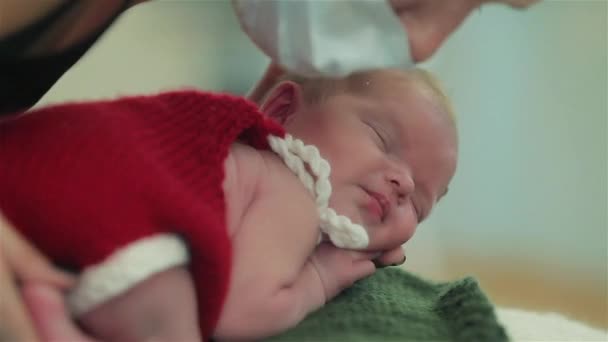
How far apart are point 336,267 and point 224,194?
185mm

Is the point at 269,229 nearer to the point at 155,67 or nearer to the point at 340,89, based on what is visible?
the point at 340,89

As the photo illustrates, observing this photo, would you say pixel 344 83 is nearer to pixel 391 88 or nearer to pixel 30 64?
pixel 391 88

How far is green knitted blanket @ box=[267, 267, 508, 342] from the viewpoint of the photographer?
0.51 m

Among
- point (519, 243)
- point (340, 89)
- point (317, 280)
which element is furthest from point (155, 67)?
point (519, 243)

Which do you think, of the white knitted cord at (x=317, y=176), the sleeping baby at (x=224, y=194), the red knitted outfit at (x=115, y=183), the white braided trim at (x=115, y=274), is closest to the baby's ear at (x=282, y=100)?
the sleeping baby at (x=224, y=194)

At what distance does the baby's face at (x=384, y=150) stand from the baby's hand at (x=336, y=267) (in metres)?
0.03

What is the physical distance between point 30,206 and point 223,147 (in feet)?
0.47

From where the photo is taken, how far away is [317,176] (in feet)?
1.87

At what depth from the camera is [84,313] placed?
36 cm

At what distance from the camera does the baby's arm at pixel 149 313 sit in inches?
14.5

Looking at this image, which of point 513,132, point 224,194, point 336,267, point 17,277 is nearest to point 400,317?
point 336,267

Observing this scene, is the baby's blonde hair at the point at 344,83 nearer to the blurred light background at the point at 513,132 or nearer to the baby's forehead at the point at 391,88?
the baby's forehead at the point at 391,88

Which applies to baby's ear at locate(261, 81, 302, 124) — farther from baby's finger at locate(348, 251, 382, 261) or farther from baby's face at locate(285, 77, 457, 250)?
baby's finger at locate(348, 251, 382, 261)

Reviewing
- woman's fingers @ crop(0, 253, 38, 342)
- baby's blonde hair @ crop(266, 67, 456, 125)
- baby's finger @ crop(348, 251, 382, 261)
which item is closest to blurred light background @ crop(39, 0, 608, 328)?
baby's blonde hair @ crop(266, 67, 456, 125)
